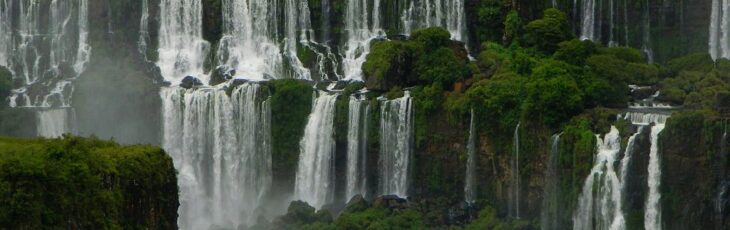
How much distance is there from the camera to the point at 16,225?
52688mm

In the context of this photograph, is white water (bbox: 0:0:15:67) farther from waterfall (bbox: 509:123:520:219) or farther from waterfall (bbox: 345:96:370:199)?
waterfall (bbox: 509:123:520:219)

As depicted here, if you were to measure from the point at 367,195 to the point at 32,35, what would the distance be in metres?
19.4

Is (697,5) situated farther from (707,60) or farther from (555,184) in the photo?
(555,184)

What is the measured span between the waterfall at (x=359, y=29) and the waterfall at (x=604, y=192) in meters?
17.3

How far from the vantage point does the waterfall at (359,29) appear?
3268 inches

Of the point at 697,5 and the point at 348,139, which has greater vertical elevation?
the point at 697,5

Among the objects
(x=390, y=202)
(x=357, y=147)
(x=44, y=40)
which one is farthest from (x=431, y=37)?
(x=44, y=40)

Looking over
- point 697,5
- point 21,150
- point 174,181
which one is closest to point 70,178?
point 21,150

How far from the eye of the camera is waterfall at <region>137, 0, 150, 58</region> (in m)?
85.9

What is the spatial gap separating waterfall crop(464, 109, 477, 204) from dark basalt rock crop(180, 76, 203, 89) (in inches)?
518

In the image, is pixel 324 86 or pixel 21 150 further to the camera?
pixel 324 86

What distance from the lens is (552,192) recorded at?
69625 millimetres

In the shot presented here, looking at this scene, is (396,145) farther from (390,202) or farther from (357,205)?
(357,205)

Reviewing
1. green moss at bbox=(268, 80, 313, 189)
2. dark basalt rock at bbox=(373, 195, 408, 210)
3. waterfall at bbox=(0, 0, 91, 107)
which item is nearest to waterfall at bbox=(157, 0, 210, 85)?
waterfall at bbox=(0, 0, 91, 107)
